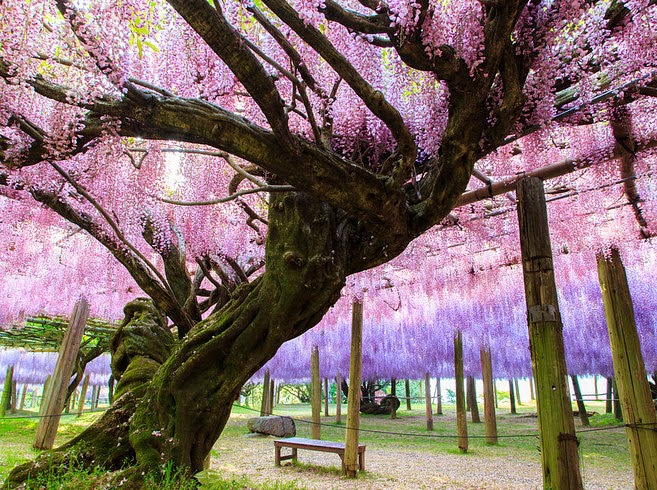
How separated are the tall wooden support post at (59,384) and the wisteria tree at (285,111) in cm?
447

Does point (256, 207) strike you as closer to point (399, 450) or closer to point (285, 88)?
point (285, 88)

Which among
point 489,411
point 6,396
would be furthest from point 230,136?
point 6,396

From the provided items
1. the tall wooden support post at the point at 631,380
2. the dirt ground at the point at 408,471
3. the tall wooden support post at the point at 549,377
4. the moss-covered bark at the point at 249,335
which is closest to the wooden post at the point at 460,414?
the dirt ground at the point at 408,471

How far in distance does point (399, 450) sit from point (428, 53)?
26.5 feet

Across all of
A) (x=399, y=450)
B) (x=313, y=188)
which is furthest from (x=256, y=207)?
(x=399, y=450)

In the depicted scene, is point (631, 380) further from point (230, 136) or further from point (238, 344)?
point (230, 136)

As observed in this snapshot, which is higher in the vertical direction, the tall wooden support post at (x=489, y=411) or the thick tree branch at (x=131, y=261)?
the thick tree branch at (x=131, y=261)

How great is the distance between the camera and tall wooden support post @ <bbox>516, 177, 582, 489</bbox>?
9.02 ft

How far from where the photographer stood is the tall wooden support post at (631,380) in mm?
4062

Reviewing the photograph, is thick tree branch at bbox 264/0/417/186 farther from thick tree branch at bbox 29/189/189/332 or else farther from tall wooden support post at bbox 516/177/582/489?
thick tree branch at bbox 29/189/189/332

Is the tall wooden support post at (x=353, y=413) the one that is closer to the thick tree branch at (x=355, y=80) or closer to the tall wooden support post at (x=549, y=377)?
the tall wooden support post at (x=549, y=377)

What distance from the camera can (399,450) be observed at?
333 inches

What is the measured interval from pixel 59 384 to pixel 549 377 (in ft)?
24.6

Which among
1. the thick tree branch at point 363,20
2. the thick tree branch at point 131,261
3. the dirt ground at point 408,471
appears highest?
the thick tree branch at point 363,20
